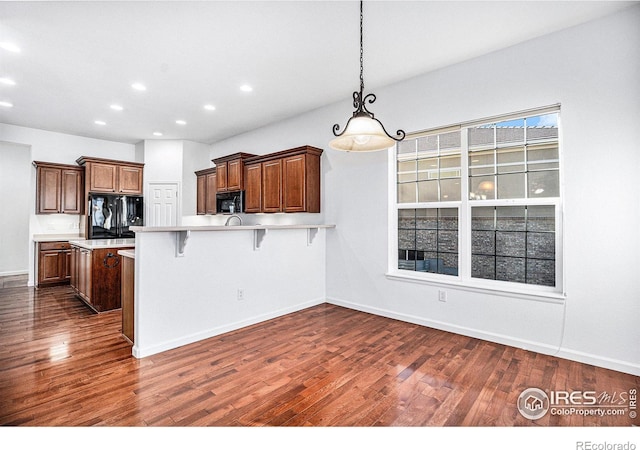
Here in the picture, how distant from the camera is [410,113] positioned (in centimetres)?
379

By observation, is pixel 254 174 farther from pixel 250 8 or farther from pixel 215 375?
pixel 215 375

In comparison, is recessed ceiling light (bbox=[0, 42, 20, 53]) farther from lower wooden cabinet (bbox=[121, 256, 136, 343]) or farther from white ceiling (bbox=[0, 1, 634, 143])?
lower wooden cabinet (bbox=[121, 256, 136, 343])

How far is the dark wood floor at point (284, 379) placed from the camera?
1942 millimetres

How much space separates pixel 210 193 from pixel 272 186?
80.8 inches

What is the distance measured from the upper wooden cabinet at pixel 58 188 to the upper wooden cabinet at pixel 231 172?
2829mm

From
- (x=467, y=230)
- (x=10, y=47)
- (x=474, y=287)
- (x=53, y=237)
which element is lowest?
(x=474, y=287)

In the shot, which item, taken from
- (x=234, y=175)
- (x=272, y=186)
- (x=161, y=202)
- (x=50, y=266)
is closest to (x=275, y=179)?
(x=272, y=186)

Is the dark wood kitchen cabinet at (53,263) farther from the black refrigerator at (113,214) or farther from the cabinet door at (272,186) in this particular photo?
the cabinet door at (272,186)

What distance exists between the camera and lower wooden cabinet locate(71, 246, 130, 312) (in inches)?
163

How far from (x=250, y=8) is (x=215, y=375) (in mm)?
2924

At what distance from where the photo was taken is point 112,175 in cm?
622

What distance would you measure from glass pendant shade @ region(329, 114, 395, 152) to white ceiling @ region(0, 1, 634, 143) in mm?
965

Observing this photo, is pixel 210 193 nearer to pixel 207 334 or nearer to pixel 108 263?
pixel 108 263

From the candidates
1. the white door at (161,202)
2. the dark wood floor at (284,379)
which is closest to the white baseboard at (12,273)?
the white door at (161,202)
